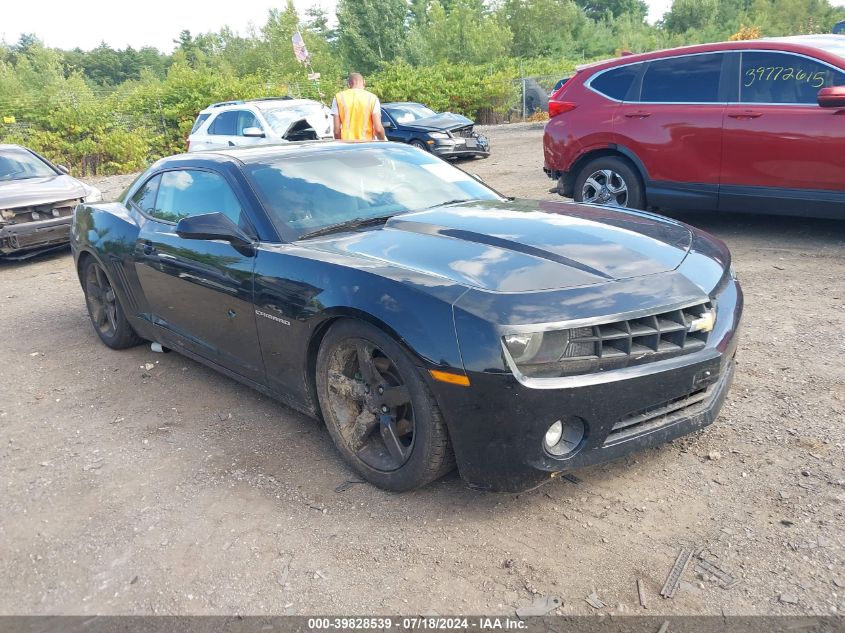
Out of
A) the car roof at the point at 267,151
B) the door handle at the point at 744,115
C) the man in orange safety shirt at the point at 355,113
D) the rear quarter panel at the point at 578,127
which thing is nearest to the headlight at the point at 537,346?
the car roof at the point at 267,151

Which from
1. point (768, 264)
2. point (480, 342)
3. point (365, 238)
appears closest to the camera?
point (480, 342)

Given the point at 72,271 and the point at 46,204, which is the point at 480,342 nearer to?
the point at 72,271

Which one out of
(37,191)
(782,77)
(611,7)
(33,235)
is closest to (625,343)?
(782,77)

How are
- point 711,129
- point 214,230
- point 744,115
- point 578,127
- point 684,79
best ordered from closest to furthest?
1. point 214,230
2. point 744,115
3. point 711,129
4. point 684,79
5. point 578,127

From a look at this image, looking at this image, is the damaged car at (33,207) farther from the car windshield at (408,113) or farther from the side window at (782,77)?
the car windshield at (408,113)

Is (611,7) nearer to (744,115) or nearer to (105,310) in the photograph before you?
(744,115)

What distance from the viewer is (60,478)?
11.6ft

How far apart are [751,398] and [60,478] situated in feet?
11.7

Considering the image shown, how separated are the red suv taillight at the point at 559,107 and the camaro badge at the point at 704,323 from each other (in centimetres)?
512

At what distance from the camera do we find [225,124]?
1388 centimetres

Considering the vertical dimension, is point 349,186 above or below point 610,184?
above

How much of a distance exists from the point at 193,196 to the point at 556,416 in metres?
2.79

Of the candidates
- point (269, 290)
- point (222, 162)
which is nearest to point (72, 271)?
point (222, 162)

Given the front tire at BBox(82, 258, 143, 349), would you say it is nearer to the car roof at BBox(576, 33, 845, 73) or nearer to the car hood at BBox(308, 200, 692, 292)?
the car hood at BBox(308, 200, 692, 292)
